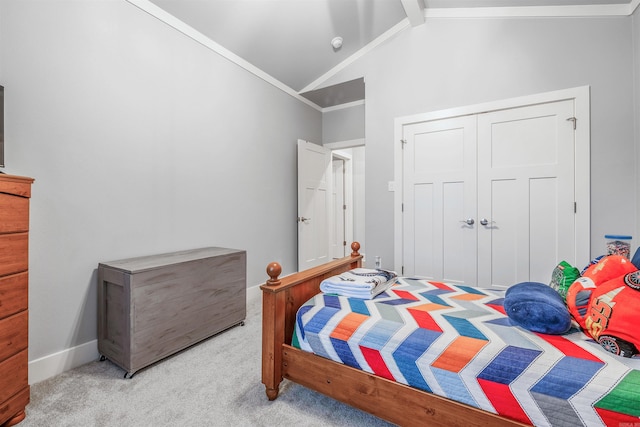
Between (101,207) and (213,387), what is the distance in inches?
59.3

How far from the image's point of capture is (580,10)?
92.1 inches

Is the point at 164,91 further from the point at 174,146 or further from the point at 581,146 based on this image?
the point at 581,146

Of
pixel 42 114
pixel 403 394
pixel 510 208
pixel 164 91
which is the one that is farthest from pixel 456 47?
pixel 42 114

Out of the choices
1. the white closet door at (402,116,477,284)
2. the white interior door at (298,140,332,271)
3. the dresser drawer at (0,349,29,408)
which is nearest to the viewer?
the dresser drawer at (0,349,29,408)

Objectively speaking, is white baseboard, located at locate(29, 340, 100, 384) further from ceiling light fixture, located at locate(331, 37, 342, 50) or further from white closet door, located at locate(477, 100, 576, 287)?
ceiling light fixture, located at locate(331, 37, 342, 50)

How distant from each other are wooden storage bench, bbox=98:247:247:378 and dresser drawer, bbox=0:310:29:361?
45cm

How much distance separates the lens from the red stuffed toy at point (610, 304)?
95 centimetres

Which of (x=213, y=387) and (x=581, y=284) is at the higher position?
(x=581, y=284)

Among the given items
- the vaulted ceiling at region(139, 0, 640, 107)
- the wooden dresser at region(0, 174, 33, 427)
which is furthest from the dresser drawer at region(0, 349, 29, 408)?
the vaulted ceiling at region(139, 0, 640, 107)

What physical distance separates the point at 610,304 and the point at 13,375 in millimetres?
2607

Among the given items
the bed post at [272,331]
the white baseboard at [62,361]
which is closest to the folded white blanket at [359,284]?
the bed post at [272,331]

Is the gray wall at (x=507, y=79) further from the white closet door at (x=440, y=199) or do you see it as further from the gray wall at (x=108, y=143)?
the gray wall at (x=108, y=143)

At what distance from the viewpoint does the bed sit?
92 centimetres

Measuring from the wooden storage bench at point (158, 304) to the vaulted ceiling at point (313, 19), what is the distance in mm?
2099
